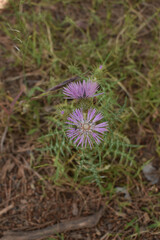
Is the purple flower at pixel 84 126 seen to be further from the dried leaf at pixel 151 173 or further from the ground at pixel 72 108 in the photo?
the dried leaf at pixel 151 173

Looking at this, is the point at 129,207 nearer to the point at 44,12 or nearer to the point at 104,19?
the point at 104,19

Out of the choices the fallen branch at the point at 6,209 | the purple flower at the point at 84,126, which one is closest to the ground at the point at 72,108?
the fallen branch at the point at 6,209

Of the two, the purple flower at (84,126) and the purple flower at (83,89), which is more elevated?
the purple flower at (83,89)

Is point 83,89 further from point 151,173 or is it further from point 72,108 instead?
point 151,173

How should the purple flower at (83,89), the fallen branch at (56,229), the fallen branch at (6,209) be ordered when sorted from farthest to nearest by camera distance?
the fallen branch at (6,209)
the fallen branch at (56,229)
the purple flower at (83,89)

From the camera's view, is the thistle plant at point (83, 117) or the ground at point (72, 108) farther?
the ground at point (72, 108)

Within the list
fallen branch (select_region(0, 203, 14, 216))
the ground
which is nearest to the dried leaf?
the ground

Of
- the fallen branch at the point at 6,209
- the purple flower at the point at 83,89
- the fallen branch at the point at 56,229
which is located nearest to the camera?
the purple flower at the point at 83,89

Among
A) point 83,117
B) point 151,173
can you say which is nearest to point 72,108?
point 83,117
